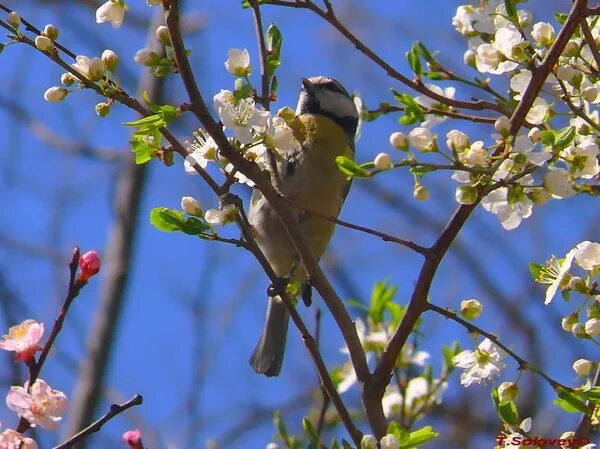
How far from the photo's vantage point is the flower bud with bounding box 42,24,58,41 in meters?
1.72

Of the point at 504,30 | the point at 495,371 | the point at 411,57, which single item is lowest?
the point at 495,371

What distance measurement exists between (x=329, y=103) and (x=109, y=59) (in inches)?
75.8

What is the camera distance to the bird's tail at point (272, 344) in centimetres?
312

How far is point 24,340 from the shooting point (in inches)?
62.7

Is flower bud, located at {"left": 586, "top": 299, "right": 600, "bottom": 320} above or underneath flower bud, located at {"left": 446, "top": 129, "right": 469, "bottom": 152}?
underneath

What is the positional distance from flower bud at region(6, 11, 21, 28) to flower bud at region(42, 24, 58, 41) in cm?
4

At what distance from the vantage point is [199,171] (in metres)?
1.82

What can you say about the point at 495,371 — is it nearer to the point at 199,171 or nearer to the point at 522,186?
the point at 522,186

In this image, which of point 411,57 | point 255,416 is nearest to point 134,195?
point 255,416

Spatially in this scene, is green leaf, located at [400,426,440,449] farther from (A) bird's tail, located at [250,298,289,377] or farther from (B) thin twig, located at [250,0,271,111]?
(A) bird's tail, located at [250,298,289,377]

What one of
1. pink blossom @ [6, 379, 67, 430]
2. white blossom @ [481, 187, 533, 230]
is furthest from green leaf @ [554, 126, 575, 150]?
pink blossom @ [6, 379, 67, 430]

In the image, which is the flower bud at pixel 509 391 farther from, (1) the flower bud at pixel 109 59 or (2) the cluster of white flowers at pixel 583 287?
(1) the flower bud at pixel 109 59

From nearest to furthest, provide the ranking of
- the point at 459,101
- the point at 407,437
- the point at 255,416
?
1. the point at 407,437
2. the point at 459,101
3. the point at 255,416

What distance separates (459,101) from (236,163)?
0.59m
